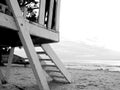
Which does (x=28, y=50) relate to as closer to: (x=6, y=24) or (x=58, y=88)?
(x=6, y=24)

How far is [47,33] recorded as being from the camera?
4.03 metres

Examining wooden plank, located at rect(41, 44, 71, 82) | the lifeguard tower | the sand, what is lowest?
the sand

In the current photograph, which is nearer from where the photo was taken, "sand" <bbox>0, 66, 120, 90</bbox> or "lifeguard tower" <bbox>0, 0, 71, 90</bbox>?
"lifeguard tower" <bbox>0, 0, 71, 90</bbox>

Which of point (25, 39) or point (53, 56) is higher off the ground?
point (25, 39)

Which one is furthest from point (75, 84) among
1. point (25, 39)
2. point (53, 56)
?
point (25, 39)

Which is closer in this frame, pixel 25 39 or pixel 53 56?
pixel 25 39

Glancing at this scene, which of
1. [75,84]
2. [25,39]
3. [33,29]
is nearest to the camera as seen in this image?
[25,39]

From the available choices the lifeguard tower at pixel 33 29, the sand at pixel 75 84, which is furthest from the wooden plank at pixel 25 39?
the sand at pixel 75 84

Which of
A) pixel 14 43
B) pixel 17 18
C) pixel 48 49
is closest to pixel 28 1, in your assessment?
pixel 14 43

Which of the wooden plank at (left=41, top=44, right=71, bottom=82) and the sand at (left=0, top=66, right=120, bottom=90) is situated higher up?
the wooden plank at (left=41, top=44, right=71, bottom=82)

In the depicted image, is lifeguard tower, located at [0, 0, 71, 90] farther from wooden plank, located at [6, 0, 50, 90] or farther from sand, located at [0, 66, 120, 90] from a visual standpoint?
sand, located at [0, 66, 120, 90]

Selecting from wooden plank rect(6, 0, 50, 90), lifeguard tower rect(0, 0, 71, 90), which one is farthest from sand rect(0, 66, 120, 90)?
wooden plank rect(6, 0, 50, 90)

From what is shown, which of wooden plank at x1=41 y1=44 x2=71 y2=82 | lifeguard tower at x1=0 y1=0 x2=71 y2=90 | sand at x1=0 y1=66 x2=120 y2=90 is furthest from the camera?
sand at x1=0 y1=66 x2=120 y2=90

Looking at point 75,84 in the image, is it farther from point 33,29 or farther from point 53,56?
point 33,29
